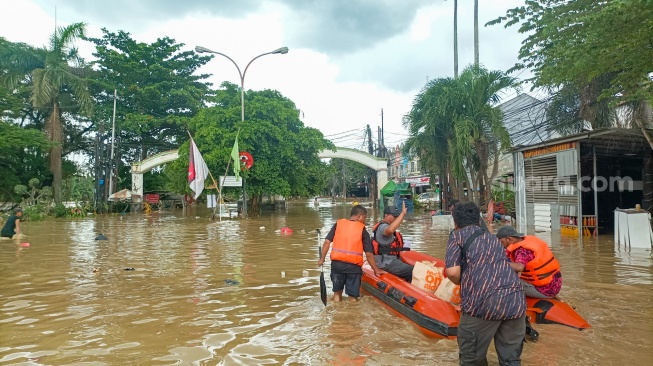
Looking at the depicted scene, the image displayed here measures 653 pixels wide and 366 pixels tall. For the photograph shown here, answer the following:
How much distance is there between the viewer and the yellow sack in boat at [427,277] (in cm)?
605

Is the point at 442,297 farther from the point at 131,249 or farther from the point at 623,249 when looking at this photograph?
the point at 131,249

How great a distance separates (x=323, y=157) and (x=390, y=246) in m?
29.5

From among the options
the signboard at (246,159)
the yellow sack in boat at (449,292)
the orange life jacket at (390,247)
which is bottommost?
the yellow sack in boat at (449,292)

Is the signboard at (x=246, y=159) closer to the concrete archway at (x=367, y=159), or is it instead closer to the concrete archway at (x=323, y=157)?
the concrete archway at (x=323, y=157)

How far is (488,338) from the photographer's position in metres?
3.64

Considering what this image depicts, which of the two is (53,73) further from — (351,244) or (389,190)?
(351,244)

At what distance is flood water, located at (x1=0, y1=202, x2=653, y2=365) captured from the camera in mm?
4766

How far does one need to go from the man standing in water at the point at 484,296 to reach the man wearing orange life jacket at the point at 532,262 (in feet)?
5.17

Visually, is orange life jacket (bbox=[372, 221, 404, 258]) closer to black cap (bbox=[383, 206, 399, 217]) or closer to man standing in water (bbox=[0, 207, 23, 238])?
black cap (bbox=[383, 206, 399, 217])

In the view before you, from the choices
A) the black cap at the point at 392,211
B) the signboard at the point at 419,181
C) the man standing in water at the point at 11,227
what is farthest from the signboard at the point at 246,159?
the signboard at the point at 419,181

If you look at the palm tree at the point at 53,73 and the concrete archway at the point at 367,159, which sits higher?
the palm tree at the point at 53,73

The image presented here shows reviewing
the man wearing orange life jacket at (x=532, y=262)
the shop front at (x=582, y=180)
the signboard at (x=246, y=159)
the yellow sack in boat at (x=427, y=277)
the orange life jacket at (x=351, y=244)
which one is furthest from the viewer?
the signboard at (x=246, y=159)

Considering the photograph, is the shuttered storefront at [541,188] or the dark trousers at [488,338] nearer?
the dark trousers at [488,338]

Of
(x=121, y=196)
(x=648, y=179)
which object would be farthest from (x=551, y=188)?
(x=121, y=196)
